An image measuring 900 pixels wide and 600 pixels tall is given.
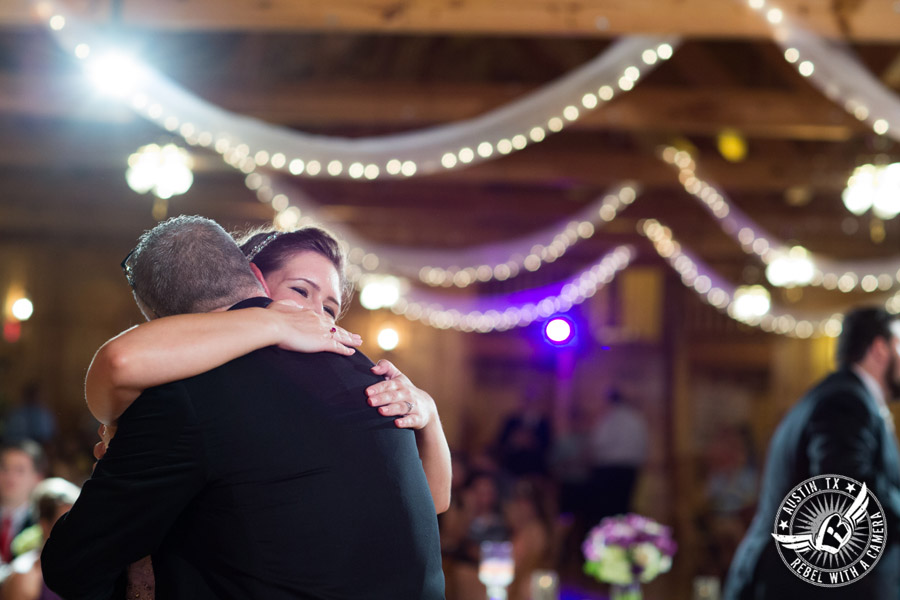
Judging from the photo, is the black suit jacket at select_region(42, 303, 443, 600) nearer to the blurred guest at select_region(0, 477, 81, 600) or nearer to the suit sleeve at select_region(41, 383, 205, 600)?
the suit sleeve at select_region(41, 383, 205, 600)

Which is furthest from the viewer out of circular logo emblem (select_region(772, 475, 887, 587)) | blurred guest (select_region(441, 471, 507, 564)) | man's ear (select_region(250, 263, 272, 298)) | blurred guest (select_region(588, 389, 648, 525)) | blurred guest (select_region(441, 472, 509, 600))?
blurred guest (select_region(588, 389, 648, 525))

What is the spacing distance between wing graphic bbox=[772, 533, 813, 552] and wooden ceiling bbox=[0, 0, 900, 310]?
2.00m

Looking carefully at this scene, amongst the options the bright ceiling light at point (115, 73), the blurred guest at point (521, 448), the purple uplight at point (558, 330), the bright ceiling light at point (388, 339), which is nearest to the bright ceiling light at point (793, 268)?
the blurred guest at point (521, 448)

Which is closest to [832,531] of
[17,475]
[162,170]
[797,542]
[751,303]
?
[797,542]

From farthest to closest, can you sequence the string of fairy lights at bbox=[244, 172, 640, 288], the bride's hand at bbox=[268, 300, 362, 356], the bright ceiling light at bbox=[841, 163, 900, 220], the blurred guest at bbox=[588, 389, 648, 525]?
the blurred guest at bbox=[588, 389, 648, 525] < the string of fairy lights at bbox=[244, 172, 640, 288] < the bright ceiling light at bbox=[841, 163, 900, 220] < the bride's hand at bbox=[268, 300, 362, 356]

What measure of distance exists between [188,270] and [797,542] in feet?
5.17

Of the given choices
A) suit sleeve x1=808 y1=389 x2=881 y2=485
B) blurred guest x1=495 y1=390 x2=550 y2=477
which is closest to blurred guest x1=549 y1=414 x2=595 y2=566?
blurred guest x1=495 y1=390 x2=550 y2=477

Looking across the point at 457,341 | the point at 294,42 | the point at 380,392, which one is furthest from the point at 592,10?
the point at 457,341

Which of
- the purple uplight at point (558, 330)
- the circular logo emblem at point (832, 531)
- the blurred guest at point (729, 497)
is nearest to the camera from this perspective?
the circular logo emblem at point (832, 531)

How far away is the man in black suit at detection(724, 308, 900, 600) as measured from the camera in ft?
8.03

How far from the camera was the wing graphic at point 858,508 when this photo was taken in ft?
7.25

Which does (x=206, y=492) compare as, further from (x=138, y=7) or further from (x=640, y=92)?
(x=640, y=92)

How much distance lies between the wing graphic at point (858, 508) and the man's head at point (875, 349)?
543mm

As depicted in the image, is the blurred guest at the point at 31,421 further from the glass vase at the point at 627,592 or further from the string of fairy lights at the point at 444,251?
the glass vase at the point at 627,592
